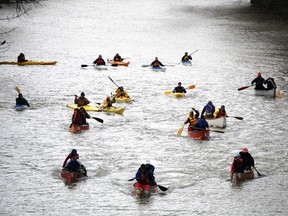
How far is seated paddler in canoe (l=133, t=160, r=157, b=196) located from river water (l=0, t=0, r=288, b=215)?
0.37 meters

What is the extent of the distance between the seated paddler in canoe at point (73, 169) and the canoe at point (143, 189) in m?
2.39

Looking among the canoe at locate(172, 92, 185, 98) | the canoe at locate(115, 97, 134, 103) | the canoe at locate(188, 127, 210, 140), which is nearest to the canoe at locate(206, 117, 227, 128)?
the canoe at locate(188, 127, 210, 140)

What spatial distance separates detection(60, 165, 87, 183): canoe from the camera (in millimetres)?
21719

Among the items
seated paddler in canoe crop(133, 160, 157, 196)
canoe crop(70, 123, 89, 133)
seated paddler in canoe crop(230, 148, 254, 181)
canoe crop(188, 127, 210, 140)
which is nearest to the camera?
seated paddler in canoe crop(133, 160, 157, 196)

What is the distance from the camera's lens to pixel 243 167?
21.6 m

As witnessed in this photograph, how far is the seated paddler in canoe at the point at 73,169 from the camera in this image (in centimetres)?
2153

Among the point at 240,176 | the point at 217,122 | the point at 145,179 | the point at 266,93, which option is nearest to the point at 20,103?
the point at 217,122

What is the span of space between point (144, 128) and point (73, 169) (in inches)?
312

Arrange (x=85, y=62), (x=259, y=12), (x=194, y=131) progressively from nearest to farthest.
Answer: (x=194, y=131) < (x=85, y=62) < (x=259, y=12)

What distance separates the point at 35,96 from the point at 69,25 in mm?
37138

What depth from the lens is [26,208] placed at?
19.7 metres

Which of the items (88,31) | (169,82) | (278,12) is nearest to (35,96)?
(169,82)

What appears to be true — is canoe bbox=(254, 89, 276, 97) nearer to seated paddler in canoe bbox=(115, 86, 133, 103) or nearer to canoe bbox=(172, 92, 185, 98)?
canoe bbox=(172, 92, 185, 98)

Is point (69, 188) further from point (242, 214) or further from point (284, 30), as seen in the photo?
point (284, 30)
